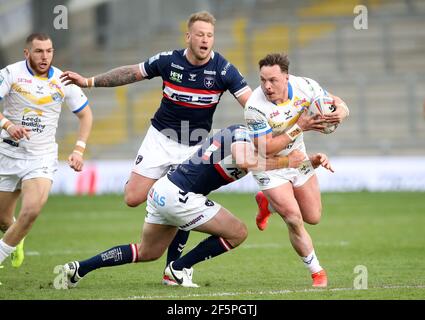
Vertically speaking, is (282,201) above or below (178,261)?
above

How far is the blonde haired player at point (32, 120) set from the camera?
986cm

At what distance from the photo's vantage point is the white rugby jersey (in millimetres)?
9984

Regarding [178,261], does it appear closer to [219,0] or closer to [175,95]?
[175,95]

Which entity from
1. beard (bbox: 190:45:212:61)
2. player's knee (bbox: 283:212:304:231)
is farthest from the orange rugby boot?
beard (bbox: 190:45:212:61)

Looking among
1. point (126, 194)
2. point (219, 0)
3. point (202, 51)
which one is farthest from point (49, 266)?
point (219, 0)

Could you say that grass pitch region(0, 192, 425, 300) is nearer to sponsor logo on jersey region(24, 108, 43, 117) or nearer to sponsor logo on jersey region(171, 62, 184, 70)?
sponsor logo on jersey region(24, 108, 43, 117)

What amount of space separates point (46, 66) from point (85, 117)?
751 mm

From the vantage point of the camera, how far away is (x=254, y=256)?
12.0 metres

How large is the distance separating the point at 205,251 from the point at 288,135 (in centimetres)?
147

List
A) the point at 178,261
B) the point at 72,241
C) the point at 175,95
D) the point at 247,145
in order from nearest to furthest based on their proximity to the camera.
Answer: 1. the point at 247,145
2. the point at 178,261
3. the point at 175,95
4. the point at 72,241

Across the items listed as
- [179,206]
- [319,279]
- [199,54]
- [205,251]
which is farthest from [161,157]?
[319,279]

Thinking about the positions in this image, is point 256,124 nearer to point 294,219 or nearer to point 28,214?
point 294,219

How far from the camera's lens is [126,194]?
10.3 metres

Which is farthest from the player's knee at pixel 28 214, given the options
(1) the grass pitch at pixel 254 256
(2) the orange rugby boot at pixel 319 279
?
(2) the orange rugby boot at pixel 319 279
